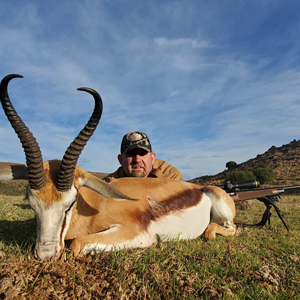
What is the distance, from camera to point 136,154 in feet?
20.3

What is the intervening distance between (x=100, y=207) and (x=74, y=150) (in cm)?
115

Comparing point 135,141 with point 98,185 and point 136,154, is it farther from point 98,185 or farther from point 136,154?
point 98,185

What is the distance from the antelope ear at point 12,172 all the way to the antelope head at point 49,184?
571 mm

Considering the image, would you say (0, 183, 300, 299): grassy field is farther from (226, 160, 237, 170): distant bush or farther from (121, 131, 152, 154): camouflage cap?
(226, 160, 237, 170): distant bush

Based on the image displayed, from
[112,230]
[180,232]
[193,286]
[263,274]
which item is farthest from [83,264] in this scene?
[180,232]

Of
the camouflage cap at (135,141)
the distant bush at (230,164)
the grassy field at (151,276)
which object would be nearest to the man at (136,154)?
the camouflage cap at (135,141)

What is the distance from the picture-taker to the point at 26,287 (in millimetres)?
2043

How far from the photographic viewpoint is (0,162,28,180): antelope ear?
3.42 metres

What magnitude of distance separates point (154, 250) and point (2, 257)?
183 cm

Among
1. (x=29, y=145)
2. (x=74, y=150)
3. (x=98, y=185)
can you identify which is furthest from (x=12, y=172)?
(x=98, y=185)

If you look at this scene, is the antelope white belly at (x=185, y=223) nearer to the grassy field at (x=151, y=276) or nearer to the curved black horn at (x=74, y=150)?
the grassy field at (x=151, y=276)

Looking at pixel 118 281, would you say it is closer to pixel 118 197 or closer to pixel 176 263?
pixel 176 263

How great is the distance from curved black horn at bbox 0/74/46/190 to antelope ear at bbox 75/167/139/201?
62 centimetres

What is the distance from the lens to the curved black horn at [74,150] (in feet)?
9.77
